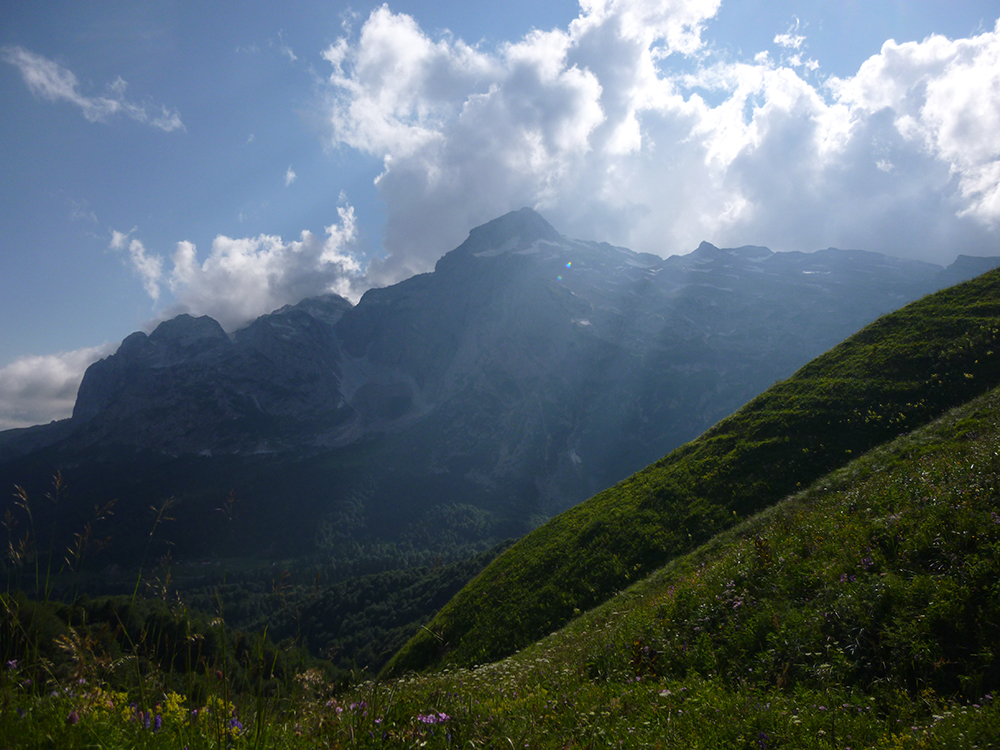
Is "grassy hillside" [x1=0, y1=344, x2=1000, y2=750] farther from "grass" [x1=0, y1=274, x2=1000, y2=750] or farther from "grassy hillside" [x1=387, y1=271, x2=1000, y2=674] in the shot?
"grassy hillside" [x1=387, y1=271, x2=1000, y2=674]

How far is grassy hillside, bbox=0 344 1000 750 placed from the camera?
5453 mm

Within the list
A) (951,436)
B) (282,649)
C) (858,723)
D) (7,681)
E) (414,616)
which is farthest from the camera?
(414,616)

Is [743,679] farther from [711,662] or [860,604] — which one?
[860,604]

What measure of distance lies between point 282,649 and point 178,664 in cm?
9354

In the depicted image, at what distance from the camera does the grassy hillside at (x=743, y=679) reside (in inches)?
215

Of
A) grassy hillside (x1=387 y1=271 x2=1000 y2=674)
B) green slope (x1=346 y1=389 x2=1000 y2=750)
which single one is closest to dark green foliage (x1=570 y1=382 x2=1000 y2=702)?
green slope (x1=346 y1=389 x2=1000 y2=750)

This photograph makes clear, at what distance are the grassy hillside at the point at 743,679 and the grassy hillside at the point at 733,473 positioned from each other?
32.6ft

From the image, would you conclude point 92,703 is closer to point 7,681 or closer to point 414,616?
point 7,681

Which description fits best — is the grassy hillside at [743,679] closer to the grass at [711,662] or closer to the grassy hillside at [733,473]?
the grass at [711,662]

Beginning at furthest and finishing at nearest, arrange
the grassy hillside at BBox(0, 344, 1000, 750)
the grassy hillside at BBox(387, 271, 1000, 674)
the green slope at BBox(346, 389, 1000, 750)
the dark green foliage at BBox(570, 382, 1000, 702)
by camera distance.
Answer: the grassy hillside at BBox(387, 271, 1000, 674)
the dark green foliage at BBox(570, 382, 1000, 702)
the green slope at BBox(346, 389, 1000, 750)
the grassy hillside at BBox(0, 344, 1000, 750)

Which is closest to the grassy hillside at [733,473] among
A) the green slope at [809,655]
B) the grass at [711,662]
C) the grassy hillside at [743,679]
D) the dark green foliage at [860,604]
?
the grass at [711,662]

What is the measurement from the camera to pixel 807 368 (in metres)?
34.1

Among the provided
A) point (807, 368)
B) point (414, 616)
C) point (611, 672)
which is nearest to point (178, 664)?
point (414, 616)

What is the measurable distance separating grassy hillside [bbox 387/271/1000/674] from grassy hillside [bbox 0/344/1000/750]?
392 inches
